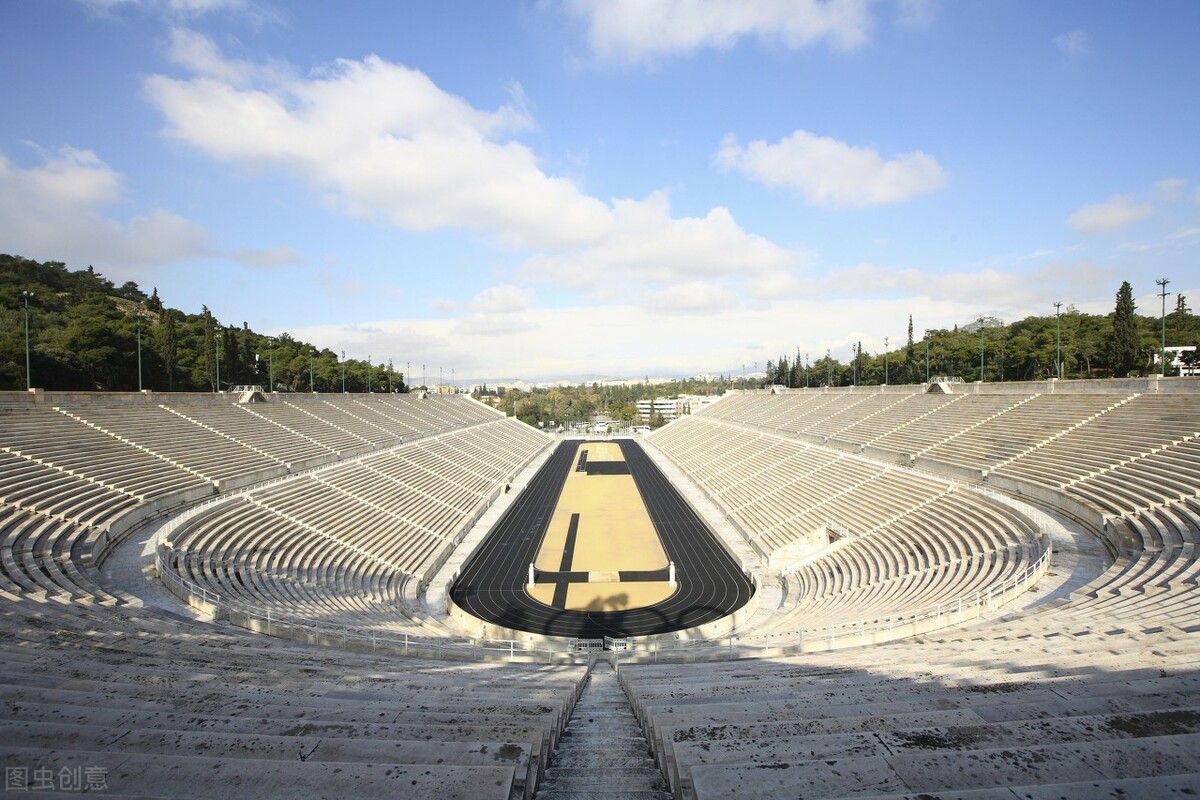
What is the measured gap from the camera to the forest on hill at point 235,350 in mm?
40719

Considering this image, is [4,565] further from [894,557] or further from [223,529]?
[894,557]

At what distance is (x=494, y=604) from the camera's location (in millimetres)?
19375

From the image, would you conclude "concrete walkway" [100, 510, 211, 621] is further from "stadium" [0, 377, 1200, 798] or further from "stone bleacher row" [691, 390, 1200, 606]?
"stone bleacher row" [691, 390, 1200, 606]

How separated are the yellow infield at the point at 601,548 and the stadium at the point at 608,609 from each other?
22cm

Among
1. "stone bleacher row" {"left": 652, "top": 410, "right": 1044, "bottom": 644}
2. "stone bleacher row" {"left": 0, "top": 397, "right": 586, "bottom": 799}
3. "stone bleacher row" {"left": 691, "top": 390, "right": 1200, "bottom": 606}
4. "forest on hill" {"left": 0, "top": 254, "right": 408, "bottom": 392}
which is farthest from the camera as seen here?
"forest on hill" {"left": 0, "top": 254, "right": 408, "bottom": 392}

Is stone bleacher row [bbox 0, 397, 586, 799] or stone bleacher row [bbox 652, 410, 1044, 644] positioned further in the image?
stone bleacher row [bbox 652, 410, 1044, 644]

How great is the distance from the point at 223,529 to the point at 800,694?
17.8 metres

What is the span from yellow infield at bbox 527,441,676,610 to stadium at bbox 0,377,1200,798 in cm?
22

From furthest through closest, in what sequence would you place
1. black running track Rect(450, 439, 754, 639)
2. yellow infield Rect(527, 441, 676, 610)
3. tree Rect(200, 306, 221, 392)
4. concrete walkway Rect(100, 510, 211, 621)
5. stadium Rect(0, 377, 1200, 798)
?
1. tree Rect(200, 306, 221, 392)
2. yellow infield Rect(527, 441, 676, 610)
3. black running track Rect(450, 439, 754, 639)
4. concrete walkway Rect(100, 510, 211, 621)
5. stadium Rect(0, 377, 1200, 798)

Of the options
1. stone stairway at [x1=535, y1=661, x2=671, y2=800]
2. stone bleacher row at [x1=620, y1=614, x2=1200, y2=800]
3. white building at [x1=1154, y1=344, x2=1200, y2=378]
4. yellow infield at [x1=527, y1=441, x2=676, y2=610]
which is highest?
white building at [x1=1154, y1=344, x2=1200, y2=378]

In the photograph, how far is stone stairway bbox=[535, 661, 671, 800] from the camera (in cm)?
426

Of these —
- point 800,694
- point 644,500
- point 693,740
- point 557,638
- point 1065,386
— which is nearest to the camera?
point 693,740

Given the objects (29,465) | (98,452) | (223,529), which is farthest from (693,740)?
(98,452)

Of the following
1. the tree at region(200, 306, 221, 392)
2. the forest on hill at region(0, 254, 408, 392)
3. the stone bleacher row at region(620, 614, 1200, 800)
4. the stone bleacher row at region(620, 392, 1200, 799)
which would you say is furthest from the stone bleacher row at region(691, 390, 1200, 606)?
the tree at region(200, 306, 221, 392)
